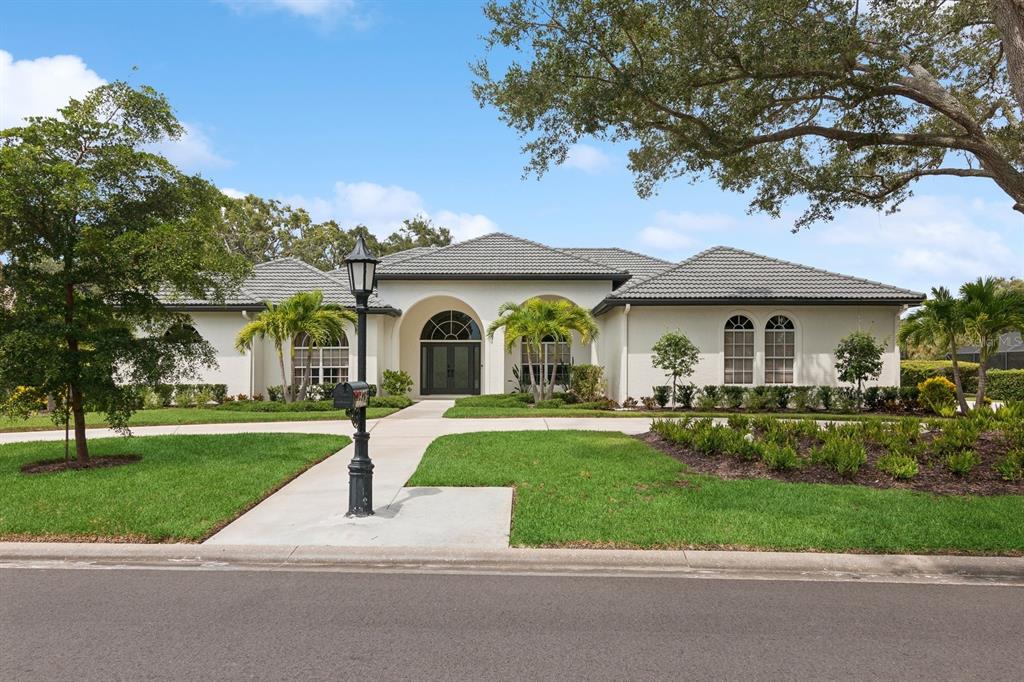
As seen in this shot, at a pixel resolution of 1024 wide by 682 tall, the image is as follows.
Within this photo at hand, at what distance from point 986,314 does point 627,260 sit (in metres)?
14.0

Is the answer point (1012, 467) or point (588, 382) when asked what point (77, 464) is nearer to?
point (1012, 467)

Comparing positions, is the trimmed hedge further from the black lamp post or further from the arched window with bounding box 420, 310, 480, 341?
the black lamp post

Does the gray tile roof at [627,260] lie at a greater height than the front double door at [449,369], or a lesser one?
greater

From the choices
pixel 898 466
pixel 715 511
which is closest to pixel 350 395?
pixel 715 511

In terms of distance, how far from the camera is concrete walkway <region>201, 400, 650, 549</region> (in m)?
6.45

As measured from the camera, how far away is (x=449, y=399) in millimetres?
23688

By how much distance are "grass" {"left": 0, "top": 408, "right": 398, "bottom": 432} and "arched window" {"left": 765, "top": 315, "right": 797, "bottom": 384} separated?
12.1m

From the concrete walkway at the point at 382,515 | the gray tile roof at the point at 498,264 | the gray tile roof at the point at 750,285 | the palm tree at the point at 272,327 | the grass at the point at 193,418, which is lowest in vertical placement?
the concrete walkway at the point at 382,515

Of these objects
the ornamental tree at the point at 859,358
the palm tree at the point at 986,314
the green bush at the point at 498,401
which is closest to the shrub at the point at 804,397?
the ornamental tree at the point at 859,358

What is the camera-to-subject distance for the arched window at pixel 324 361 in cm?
2252

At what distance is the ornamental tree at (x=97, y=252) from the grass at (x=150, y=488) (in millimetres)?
1158

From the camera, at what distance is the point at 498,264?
23.5m

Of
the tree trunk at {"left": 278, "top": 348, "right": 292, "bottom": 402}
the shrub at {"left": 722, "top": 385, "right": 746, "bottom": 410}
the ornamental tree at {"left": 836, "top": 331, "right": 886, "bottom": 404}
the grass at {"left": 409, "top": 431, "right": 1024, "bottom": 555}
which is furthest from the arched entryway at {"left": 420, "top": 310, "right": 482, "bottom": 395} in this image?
the grass at {"left": 409, "top": 431, "right": 1024, "bottom": 555}

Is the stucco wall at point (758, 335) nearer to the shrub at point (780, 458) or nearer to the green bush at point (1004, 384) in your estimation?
the green bush at point (1004, 384)
